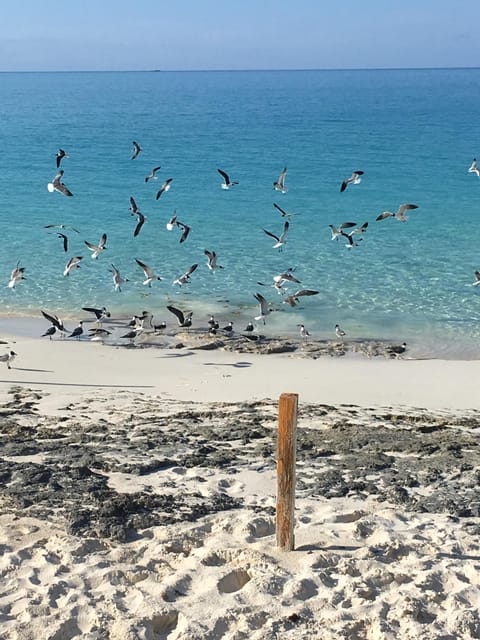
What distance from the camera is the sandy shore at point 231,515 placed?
7.45 m

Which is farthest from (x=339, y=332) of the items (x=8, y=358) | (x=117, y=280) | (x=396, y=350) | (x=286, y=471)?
(x=286, y=471)

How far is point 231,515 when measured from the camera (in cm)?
911

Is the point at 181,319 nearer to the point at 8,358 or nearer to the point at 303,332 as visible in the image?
the point at 303,332

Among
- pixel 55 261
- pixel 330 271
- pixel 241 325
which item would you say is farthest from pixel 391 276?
pixel 55 261

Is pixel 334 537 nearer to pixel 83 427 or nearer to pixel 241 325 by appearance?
pixel 83 427

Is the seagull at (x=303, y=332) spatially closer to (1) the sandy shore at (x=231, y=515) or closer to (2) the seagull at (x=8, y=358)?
(1) the sandy shore at (x=231, y=515)

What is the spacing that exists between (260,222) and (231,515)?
25454 millimetres

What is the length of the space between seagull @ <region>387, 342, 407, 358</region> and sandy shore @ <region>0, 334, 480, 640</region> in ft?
10.9

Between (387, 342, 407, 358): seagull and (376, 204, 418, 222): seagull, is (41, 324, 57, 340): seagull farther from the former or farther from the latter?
(376, 204, 418, 222): seagull

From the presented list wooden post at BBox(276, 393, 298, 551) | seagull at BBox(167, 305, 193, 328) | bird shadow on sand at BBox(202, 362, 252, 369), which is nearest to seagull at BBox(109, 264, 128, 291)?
seagull at BBox(167, 305, 193, 328)

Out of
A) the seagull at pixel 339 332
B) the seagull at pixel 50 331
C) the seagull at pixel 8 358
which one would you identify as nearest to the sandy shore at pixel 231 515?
the seagull at pixel 8 358

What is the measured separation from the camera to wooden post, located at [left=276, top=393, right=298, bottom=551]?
8.27 m

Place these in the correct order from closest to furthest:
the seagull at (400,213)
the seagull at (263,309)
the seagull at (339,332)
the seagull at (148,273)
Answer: the seagull at (339,332)
the seagull at (400,213)
the seagull at (263,309)
the seagull at (148,273)

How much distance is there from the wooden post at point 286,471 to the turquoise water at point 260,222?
10681mm
